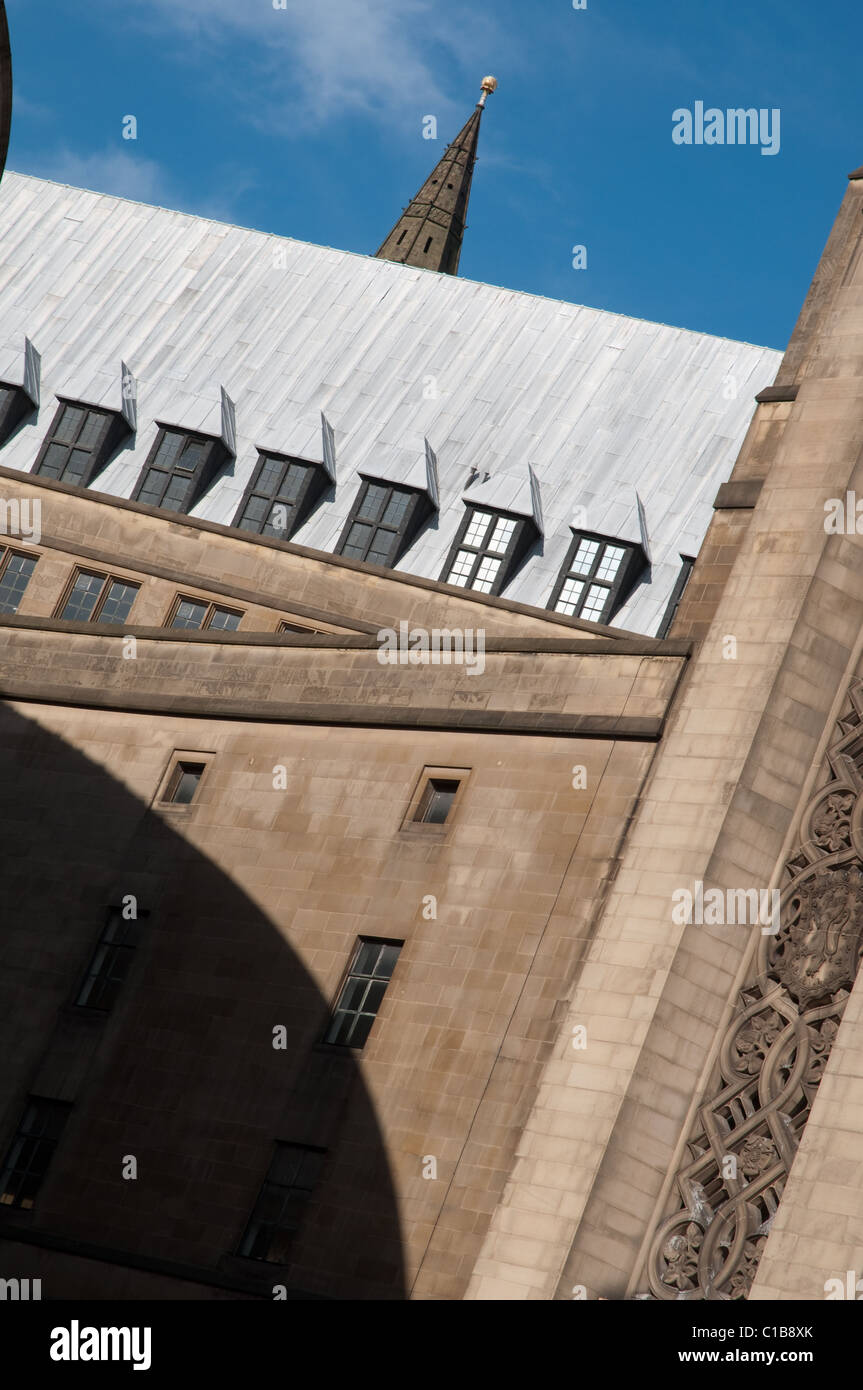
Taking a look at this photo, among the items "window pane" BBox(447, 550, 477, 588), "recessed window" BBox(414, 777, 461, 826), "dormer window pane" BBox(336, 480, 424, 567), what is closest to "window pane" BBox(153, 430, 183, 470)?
"dormer window pane" BBox(336, 480, 424, 567)

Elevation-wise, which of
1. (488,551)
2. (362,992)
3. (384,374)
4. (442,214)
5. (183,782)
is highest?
(442,214)

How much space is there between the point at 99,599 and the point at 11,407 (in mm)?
6761

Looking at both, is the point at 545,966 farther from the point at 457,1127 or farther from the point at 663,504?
the point at 663,504

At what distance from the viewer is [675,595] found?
42000mm

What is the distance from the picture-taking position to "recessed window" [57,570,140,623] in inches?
1689

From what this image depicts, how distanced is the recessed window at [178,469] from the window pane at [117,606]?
2691 millimetres

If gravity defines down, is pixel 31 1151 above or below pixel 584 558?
below

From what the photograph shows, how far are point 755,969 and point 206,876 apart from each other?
369 inches

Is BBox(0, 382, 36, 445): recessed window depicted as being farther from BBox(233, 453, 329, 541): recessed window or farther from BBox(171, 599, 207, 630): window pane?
BBox(171, 599, 207, 630): window pane

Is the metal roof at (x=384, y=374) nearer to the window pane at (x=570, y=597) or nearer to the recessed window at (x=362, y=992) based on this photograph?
the window pane at (x=570, y=597)

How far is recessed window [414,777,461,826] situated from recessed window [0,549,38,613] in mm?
18523

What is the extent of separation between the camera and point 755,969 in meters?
22.9

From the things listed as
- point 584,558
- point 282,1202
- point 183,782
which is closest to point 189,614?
point 584,558

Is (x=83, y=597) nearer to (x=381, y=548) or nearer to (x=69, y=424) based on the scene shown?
(x=69, y=424)
